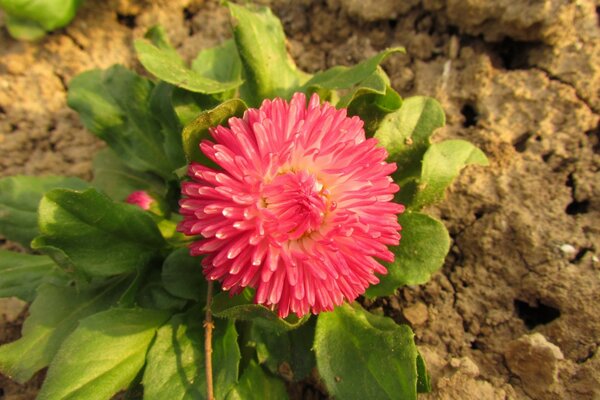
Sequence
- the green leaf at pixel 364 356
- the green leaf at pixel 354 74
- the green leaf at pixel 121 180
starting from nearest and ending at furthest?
the green leaf at pixel 364 356 → the green leaf at pixel 354 74 → the green leaf at pixel 121 180

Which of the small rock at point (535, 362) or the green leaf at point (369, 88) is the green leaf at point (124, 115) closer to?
the green leaf at point (369, 88)

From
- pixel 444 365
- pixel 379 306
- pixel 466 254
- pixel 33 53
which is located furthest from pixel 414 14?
pixel 33 53

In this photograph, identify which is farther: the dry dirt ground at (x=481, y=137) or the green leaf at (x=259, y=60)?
the green leaf at (x=259, y=60)

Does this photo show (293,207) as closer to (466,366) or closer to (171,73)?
(171,73)

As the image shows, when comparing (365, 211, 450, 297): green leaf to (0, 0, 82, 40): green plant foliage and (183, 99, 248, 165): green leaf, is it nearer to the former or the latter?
(183, 99, 248, 165): green leaf

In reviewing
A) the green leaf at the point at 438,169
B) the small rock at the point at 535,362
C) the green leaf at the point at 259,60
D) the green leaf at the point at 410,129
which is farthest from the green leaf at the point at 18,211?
the small rock at the point at 535,362

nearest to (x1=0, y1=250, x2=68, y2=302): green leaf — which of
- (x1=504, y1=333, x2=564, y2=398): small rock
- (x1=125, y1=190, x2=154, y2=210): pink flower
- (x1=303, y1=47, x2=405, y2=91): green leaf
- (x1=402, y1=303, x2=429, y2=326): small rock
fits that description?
(x1=125, y1=190, x2=154, y2=210): pink flower
